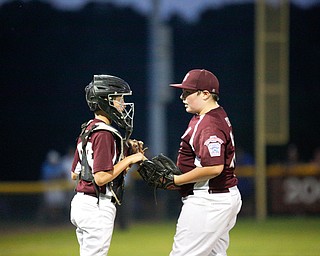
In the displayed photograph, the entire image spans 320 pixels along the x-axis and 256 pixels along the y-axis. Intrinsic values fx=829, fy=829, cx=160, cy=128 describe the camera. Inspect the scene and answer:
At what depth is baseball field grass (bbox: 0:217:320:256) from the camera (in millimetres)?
11688

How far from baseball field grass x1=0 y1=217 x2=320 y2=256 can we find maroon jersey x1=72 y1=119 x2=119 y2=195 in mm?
5404

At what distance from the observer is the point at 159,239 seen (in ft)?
44.6

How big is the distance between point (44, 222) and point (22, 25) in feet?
25.9

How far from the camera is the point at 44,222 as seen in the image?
15.0m

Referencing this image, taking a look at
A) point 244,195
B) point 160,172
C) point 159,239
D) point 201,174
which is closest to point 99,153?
point 160,172

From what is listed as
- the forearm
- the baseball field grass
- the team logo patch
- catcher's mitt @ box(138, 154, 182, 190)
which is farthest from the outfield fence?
the team logo patch

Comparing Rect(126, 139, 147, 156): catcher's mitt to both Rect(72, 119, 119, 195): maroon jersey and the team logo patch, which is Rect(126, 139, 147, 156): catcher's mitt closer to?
Rect(72, 119, 119, 195): maroon jersey

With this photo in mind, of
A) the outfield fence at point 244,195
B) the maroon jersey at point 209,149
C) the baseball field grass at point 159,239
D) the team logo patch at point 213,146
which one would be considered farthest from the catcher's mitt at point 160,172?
the outfield fence at point 244,195

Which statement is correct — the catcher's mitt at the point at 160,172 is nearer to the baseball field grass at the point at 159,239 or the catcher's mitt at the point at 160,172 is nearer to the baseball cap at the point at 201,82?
the baseball cap at the point at 201,82

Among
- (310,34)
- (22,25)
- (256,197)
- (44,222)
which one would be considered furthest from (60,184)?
(310,34)

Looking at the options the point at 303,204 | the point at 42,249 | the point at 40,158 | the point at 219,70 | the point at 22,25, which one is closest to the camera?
the point at 42,249

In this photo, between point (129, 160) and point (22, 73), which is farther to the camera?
point (22, 73)

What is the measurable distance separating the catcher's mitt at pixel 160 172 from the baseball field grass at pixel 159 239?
5151 millimetres

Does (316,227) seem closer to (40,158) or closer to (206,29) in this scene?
(40,158)
